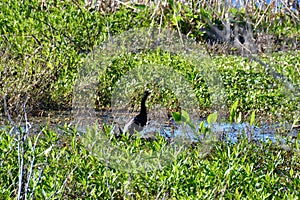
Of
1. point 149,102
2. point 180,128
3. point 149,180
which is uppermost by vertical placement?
point 149,180

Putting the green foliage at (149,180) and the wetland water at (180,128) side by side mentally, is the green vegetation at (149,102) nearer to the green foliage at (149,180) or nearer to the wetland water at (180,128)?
the green foliage at (149,180)

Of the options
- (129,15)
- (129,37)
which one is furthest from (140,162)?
(129,15)

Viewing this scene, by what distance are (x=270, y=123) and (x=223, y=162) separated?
3.18 meters

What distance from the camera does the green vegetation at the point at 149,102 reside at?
2611 mm

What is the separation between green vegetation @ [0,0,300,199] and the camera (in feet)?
8.57

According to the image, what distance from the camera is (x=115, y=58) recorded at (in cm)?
830

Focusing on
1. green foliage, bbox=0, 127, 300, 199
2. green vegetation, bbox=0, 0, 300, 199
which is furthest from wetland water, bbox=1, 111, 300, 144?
green foliage, bbox=0, 127, 300, 199

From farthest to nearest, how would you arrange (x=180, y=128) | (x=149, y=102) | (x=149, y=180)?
(x=149, y=102)
(x=180, y=128)
(x=149, y=180)

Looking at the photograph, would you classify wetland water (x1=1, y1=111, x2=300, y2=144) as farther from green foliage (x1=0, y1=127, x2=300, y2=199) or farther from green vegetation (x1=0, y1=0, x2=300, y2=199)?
green foliage (x1=0, y1=127, x2=300, y2=199)

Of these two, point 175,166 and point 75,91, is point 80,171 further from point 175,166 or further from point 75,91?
point 75,91

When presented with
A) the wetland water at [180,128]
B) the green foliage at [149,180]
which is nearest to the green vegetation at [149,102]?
the green foliage at [149,180]

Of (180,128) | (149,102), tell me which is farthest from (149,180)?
(149,102)

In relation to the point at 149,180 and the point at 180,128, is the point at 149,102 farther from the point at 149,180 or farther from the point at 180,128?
the point at 149,180

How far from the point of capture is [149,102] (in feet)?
22.0
